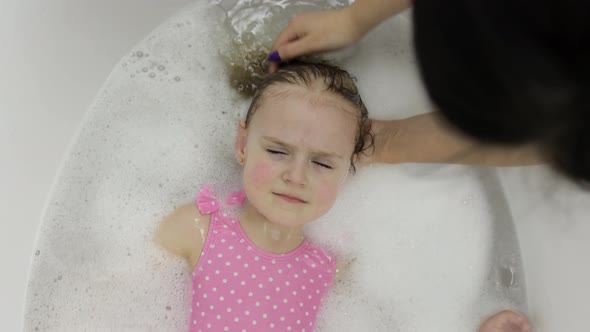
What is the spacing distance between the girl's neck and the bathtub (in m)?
0.44

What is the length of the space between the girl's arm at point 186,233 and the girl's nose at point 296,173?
0.25 m

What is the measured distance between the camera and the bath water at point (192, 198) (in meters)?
1.28

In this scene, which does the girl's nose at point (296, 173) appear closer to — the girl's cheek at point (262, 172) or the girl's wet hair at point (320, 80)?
the girl's cheek at point (262, 172)

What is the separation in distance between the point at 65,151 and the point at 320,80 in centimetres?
60

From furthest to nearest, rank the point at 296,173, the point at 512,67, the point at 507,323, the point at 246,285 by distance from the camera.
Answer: the point at 507,323 < the point at 246,285 < the point at 296,173 < the point at 512,67

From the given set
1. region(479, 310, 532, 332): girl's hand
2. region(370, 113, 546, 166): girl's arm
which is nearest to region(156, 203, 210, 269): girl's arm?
region(370, 113, 546, 166): girl's arm

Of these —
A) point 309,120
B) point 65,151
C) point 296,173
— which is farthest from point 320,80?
point 65,151

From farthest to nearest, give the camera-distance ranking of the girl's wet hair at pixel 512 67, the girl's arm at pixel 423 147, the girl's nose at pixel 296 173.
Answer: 1. the girl's arm at pixel 423 147
2. the girl's nose at pixel 296 173
3. the girl's wet hair at pixel 512 67

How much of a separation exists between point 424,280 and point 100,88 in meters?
0.85

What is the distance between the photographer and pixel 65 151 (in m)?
1.30

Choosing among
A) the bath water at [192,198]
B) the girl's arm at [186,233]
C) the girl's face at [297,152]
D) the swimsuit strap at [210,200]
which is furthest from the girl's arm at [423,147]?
the girl's arm at [186,233]

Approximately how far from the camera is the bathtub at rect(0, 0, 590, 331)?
1.14 m

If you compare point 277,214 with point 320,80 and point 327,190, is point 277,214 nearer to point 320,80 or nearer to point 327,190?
point 327,190

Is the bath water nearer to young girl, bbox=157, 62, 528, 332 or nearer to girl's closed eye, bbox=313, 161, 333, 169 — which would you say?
young girl, bbox=157, 62, 528, 332
